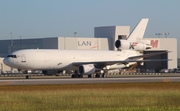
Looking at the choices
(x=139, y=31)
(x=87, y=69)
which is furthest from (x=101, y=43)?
(x=87, y=69)

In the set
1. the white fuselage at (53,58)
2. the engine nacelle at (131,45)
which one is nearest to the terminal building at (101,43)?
the engine nacelle at (131,45)

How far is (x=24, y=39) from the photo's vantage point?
5610 inches

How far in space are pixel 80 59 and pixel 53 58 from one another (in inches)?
249

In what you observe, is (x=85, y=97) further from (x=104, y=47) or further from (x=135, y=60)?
(x=104, y=47)

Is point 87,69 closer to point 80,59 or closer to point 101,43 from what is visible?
point 80,59

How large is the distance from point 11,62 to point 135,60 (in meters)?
21.4

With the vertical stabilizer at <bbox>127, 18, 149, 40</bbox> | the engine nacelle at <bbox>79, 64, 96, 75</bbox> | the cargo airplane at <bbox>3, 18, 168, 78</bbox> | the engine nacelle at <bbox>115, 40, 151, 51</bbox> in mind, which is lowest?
the engine nacelle at <bbox>79, 64, 96, 75</bbox>

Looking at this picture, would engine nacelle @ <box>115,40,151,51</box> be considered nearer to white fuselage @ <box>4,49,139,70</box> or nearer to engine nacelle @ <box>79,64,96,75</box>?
white fuselage @ <box>4,49,139,70</box>

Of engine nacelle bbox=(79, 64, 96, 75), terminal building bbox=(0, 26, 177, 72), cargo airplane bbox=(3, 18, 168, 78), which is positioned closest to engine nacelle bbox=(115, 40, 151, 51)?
cargo airplane bbox=(3, 18, 168, 78)

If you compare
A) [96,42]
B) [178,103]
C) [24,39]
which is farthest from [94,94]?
[24,39]

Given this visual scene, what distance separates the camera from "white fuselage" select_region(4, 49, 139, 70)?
75500 millimetres

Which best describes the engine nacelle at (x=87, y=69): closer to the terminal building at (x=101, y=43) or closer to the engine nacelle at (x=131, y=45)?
the engine nacelle at (x=131, y=45)

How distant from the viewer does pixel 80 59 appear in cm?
8294

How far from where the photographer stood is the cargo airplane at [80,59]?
249 feet
